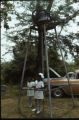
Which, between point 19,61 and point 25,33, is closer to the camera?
point 25,33

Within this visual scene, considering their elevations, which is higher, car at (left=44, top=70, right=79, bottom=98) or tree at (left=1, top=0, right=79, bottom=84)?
tree at (left=1, top=0, right=79, bottom=84)

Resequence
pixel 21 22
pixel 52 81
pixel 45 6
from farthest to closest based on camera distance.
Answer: pixel 21 22 < pixel 45 6 < pixel 52 81

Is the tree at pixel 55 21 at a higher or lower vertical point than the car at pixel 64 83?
higher

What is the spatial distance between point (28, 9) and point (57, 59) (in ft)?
18.8

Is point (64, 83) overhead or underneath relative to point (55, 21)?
underneath

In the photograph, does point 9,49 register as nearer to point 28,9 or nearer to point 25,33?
point 25,33

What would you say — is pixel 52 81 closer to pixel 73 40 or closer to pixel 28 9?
pixel 73 40

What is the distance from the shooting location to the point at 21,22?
14.2 metres

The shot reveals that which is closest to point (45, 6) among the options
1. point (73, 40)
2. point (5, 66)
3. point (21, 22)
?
point (21, 22)

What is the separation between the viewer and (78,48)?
1423cm

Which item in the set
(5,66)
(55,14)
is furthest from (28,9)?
(5,66)

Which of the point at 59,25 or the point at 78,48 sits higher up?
the point at 59,25

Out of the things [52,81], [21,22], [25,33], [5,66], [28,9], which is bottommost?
[52,81]

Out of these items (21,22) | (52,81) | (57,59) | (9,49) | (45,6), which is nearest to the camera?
(52,81)
